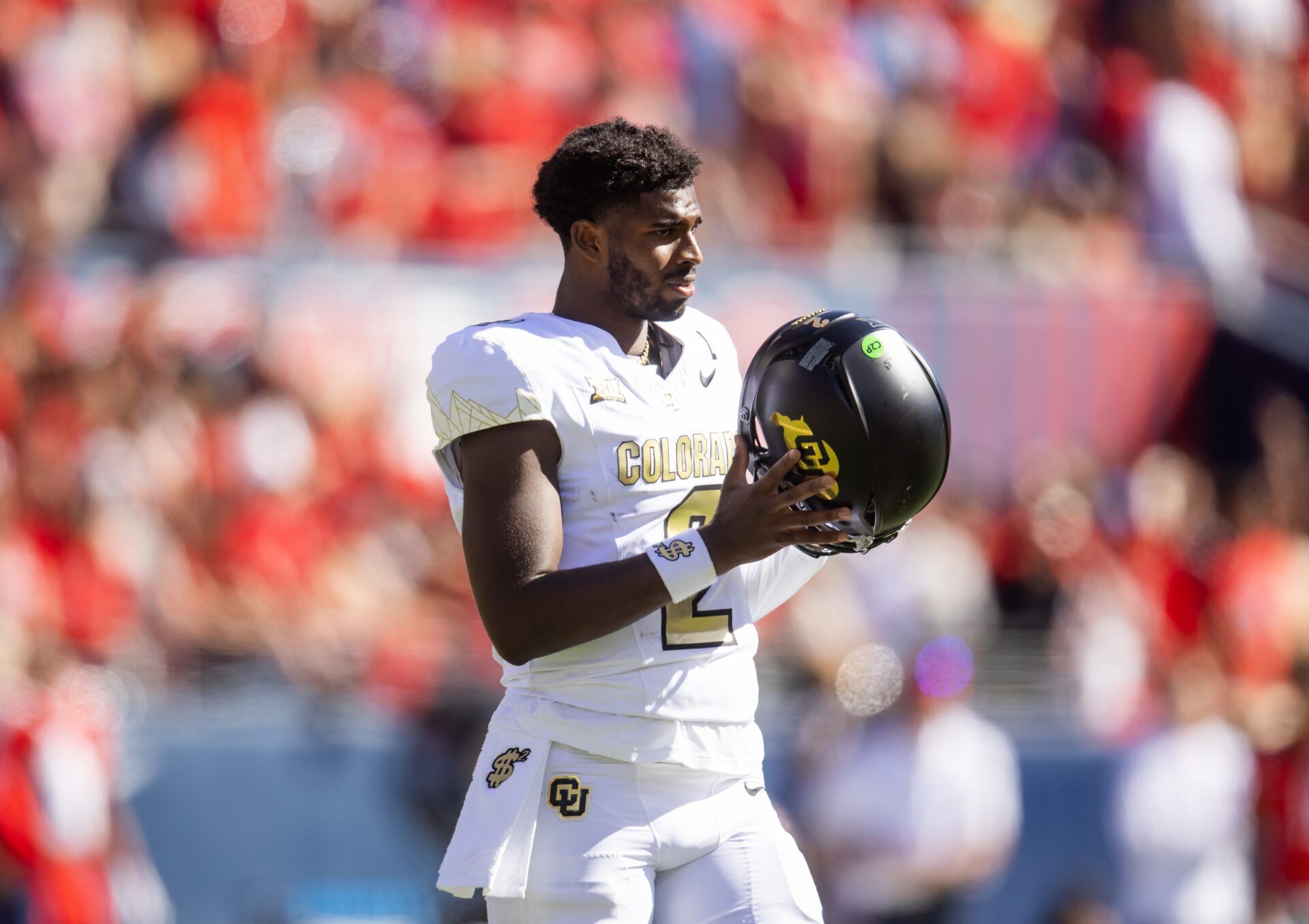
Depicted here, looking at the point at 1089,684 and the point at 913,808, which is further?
the point at 1089,684

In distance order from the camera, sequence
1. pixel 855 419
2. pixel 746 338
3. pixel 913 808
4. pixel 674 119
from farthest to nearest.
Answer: pixel 674 119, pixel 746 338, pixel 913 808, pixel 855 419

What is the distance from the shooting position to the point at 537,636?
3291 millimetres

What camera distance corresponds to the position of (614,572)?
3.27 metres

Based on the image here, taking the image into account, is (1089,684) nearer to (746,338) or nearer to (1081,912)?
(1081,912)

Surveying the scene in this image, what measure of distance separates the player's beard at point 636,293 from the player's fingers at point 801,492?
20.1 inches

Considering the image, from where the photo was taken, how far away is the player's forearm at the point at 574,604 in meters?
3.25

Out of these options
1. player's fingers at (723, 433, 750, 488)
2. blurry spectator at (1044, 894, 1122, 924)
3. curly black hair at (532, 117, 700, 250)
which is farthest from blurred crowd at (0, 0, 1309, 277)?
player's fingers at (723, 433, 750, 488)

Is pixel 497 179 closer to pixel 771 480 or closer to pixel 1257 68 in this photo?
pixel 1257 68

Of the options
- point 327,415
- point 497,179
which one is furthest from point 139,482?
→ point 497,179

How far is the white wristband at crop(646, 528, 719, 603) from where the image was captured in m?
3.24

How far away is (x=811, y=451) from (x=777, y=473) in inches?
5.3

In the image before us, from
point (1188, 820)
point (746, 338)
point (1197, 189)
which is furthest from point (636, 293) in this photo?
point (1197, 189)

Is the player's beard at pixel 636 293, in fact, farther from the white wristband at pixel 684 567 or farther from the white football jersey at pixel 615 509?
the white wristband at pixel 684 567

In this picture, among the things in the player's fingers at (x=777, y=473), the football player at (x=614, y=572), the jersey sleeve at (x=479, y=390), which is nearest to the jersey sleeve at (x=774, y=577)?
the football player at (x=614, y=572)
